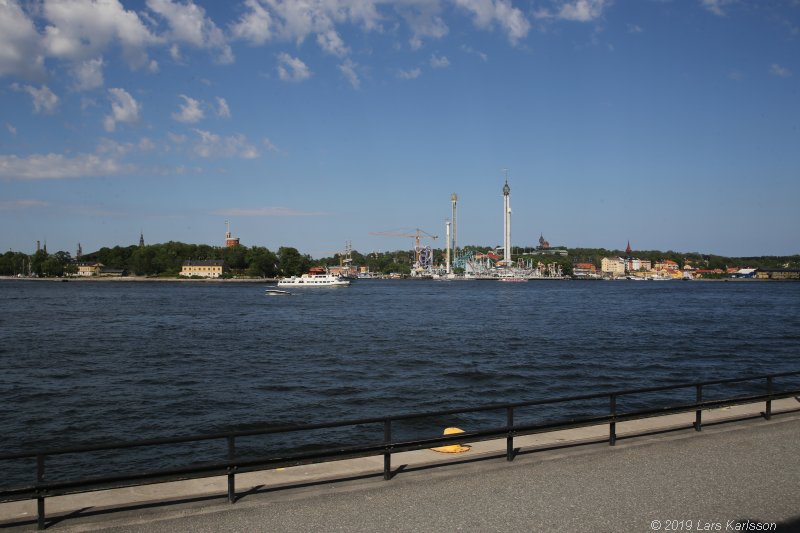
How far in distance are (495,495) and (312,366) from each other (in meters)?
25.7

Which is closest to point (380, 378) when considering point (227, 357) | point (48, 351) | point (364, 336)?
point (227, 357)

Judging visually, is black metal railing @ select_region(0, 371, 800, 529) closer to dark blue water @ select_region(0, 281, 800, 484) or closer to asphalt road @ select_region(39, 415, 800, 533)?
asphalt road @ select_region(39, 415, 800, 533)

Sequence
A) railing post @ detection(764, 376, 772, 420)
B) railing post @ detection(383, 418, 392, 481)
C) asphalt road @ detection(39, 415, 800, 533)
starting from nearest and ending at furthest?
1. asphalt road @ detection(39, 415, 800, 533)
2. railing post @ detection(383, 418, 392, 481)
3. railing post @ detection(764, 376, 772, 420)

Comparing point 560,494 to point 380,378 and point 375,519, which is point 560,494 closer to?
point 375,519

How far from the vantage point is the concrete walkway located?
707 cm

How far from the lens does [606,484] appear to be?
8.34 meters

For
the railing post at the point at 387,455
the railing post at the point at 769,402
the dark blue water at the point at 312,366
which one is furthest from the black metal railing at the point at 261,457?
the dark blue water at the point at 312,366

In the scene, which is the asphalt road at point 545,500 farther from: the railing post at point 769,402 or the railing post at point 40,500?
the railing post at point 769,402

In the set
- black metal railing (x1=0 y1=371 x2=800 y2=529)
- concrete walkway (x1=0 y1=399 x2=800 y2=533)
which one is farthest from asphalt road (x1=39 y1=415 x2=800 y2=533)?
black metal railing (x1=0 y1=371 x2=800 y2=529)

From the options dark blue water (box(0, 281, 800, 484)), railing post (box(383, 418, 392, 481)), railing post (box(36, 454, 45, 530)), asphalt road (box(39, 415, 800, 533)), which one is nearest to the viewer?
railing post (box(36, 454, 45, 530))

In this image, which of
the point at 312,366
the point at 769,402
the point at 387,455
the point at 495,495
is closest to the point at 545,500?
the point at 495,495

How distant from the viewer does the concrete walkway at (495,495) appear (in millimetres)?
7074

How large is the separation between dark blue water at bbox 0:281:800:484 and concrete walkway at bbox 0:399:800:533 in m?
9.85

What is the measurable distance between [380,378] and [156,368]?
11870 mm
